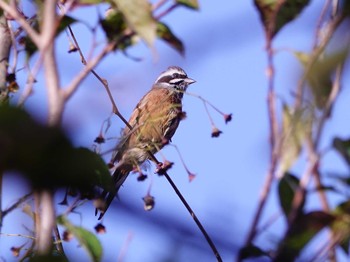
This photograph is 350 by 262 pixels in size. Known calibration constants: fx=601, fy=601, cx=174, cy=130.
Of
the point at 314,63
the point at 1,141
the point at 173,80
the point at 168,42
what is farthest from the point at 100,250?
the point at 173,80

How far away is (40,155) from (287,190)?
718 millimetres

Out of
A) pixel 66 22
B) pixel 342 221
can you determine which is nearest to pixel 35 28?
pixel 66 22

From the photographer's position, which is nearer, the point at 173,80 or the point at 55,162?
the point at 55,162

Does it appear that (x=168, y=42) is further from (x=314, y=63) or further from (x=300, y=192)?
(x=300, y=192)

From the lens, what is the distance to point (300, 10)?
141 cm

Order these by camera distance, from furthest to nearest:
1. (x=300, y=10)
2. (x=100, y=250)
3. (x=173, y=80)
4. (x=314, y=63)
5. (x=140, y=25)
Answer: (x=173, y=80) → (x=100, y=250) → (x=300, y=10) → (x=140, y=25) → (x=314, y=63)

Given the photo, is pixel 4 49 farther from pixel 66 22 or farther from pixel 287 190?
pixel 287 190

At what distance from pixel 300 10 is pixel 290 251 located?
72 cm

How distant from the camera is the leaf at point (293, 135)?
1013 mm

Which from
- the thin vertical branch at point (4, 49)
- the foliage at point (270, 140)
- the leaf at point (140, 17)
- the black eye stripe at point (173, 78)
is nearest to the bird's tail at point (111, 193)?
the foliage at point (270, 140)

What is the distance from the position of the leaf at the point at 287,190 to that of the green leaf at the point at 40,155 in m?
0.63

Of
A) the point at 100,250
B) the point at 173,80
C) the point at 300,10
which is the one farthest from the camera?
the point at 173,80

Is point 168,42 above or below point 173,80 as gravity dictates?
below

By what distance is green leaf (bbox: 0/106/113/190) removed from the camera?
22.3 inches
